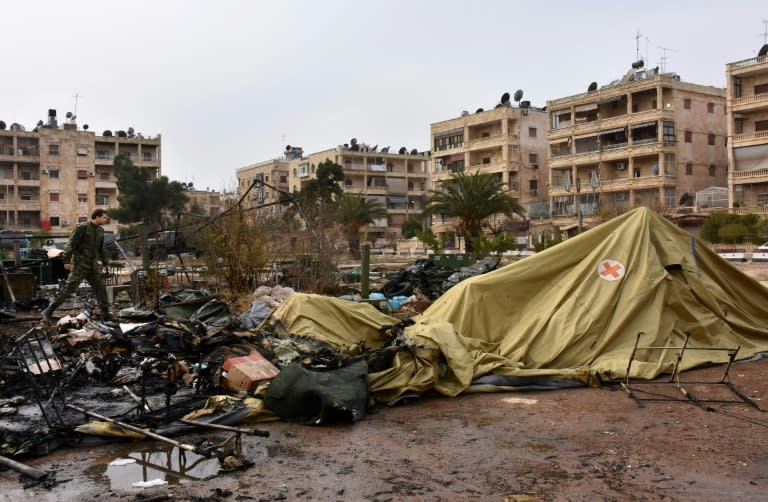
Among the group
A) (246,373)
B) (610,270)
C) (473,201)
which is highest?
(473,201)

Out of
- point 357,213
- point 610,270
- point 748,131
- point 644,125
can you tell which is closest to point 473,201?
point 357,213

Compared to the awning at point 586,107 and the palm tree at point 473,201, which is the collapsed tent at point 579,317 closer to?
the palm tree at point 473,201

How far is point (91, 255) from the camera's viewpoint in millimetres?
10680

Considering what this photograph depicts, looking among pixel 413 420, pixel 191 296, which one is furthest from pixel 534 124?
pixel 413 420

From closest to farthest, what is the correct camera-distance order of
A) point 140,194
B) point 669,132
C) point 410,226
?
1. point 669,132
2. point 140,194
3. point 410,226

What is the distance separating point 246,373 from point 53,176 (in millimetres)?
70287

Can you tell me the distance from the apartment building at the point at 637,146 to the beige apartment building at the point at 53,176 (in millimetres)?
45664

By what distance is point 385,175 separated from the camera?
75.8 m

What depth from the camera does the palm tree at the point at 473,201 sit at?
33.6 metres

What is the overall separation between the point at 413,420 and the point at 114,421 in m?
2.42

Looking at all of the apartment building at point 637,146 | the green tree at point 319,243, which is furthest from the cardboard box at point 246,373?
the apartment building at point 637,146

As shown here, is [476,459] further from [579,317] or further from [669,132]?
[669,132]

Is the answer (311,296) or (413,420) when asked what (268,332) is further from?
(413,420)

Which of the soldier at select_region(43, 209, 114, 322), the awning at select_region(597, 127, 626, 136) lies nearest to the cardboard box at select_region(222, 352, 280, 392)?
the soldier at select_region(43, 209, 114, 322)
